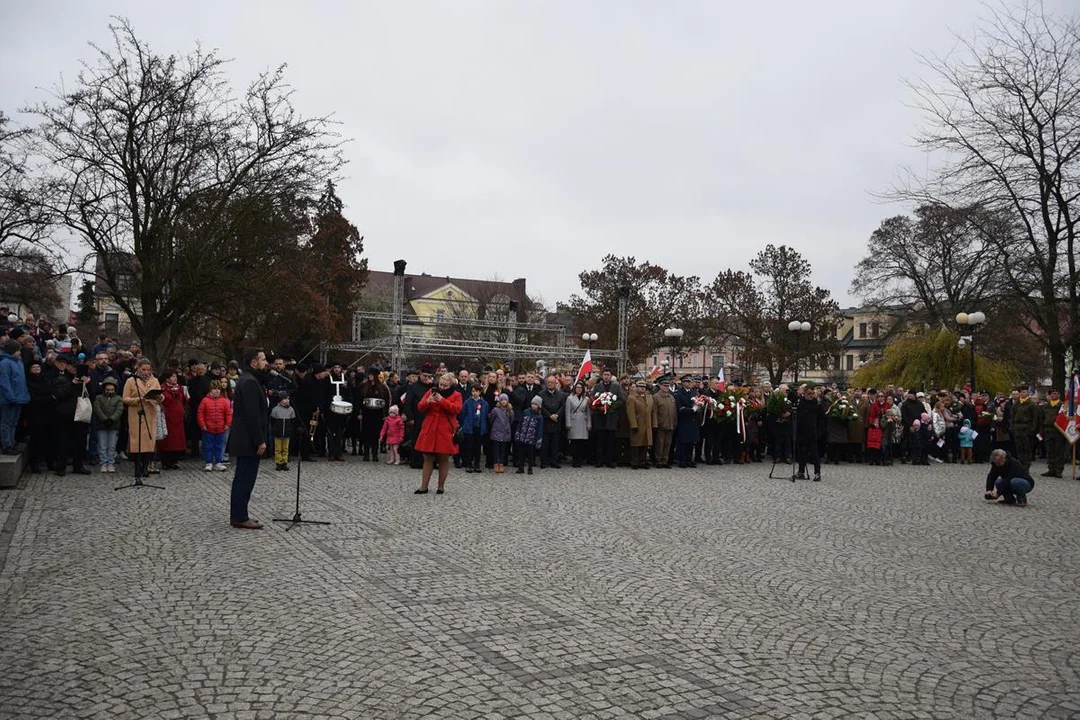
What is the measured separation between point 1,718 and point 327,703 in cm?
157

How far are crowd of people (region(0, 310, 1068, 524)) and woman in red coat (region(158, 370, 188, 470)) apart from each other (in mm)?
24

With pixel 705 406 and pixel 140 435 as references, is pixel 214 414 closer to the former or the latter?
pixel 140 435

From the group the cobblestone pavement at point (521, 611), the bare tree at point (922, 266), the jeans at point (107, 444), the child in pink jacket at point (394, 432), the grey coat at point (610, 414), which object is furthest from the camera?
the bare tree at point (922, 266)

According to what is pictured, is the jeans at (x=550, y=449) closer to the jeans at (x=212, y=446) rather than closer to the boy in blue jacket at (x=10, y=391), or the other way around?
the jeans at (x=212, y=446)

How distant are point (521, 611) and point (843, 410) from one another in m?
16.2

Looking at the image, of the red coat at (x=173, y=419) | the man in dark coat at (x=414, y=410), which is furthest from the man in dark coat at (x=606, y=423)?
the red coat at (x=173, y=419)

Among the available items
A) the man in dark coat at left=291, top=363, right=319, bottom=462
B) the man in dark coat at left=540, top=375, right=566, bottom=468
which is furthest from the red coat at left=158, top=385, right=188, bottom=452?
the man in dark coat at left=540, top=375, right=566, bottom=468

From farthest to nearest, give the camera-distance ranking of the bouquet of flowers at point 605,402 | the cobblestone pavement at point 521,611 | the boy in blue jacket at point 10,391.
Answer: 1. the bouquet of flowers at point 605,402
2. the boy in blue jacket at point 10,391
3. the cobblestone pavement at point 521,611

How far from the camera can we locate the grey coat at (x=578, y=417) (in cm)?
1812

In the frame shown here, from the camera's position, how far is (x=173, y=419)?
14695 mm

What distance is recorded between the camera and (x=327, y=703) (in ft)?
15.1

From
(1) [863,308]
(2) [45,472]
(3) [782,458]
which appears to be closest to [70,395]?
(2) [45,472]

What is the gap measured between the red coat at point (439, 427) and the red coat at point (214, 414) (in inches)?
155

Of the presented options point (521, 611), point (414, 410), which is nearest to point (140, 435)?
point (414, 410)
